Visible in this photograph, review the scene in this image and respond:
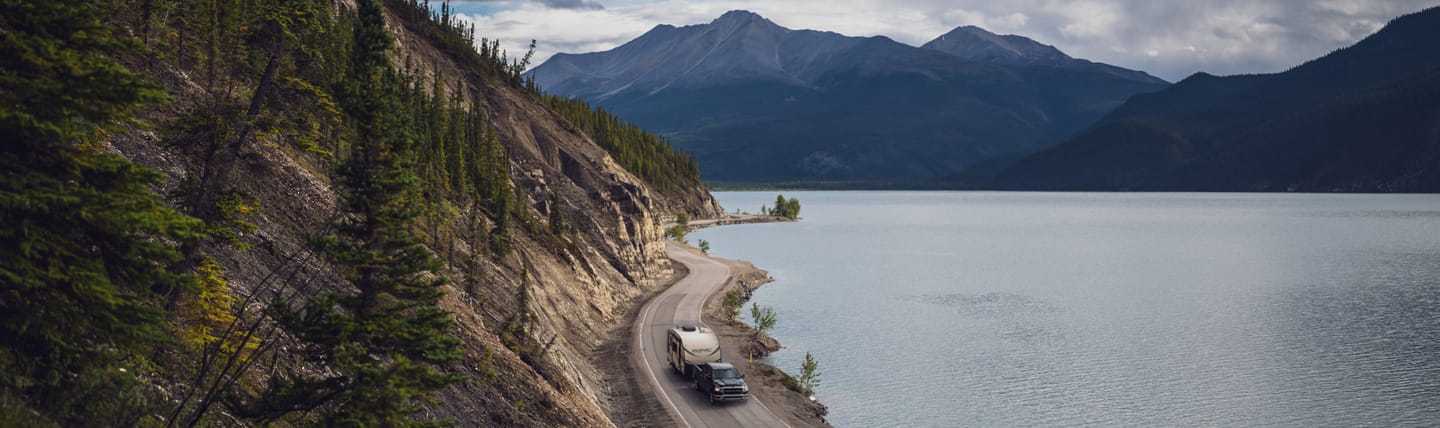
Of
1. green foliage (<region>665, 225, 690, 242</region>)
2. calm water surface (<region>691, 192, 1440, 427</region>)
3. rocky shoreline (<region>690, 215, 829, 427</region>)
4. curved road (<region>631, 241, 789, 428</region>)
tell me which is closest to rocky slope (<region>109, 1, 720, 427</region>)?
curved road (<region>631, 241, 789, 428</region>)

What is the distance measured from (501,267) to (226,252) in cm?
2601

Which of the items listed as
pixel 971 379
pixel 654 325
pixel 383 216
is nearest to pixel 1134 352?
pixel 971 379

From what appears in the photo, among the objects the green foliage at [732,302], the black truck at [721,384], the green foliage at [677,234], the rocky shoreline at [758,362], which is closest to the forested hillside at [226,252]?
the black truck at [721,384]

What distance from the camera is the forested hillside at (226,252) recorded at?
16203mm

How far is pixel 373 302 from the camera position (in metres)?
24.4

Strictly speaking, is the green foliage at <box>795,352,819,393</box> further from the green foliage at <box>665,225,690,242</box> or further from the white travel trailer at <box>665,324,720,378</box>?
the green foliage at <box>665,225,690,242</box>

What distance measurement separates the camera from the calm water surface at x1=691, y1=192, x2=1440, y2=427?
58.0m

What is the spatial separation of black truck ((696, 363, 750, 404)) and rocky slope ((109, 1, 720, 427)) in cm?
534

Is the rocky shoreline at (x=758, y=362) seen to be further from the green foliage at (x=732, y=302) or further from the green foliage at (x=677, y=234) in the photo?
the green foliage at (x=677, y=234)

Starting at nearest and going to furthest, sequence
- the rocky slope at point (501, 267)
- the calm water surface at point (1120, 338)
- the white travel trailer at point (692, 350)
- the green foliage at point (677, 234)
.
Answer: the rocky slope at point (501, 267) → the white travel trailer at point (692, 350) → the calm water surface at point (1120, 338) → the green foliage at point (677, 234)

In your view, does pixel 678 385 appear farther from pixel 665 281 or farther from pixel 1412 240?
pixel 1412 240

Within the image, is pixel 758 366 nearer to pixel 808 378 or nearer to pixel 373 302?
pixel 808 378

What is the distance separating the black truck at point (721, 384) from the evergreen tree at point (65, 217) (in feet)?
103

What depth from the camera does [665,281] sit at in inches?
3932
